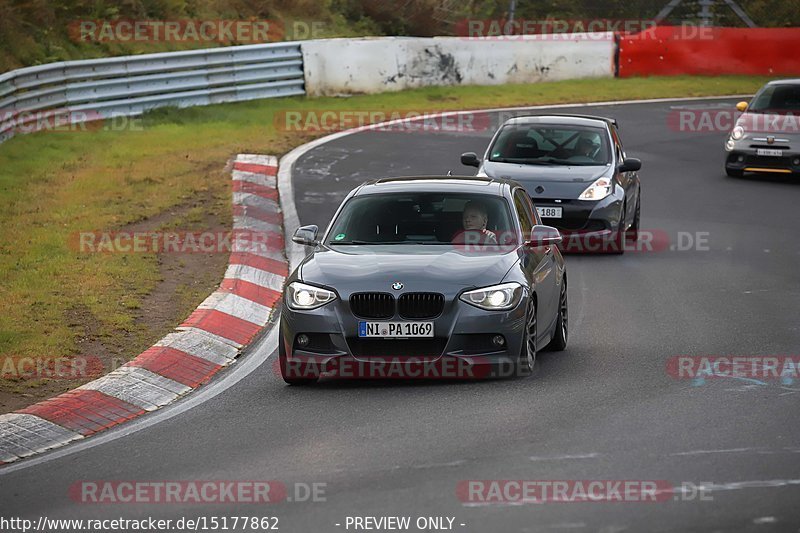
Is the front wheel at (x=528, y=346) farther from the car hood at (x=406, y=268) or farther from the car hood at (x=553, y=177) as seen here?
the car hood at (x=553, y=177)

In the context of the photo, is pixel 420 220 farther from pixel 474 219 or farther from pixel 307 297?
pixel 307 297

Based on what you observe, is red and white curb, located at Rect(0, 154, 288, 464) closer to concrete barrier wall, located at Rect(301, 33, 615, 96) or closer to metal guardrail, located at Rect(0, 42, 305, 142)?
metal guardrail, located at Rect(0, 42, 305, 142)

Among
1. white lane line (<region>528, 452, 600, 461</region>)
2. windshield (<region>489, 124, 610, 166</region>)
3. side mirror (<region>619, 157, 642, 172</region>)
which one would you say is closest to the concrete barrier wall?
windshield (<region>489, 124, 610, 166</region>)

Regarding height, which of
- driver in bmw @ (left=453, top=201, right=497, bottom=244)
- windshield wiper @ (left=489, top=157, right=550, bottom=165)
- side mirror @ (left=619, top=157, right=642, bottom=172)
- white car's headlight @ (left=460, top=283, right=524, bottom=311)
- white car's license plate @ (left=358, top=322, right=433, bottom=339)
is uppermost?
driver in bmw @ (left=453, top=201, right=497, bottom=244)

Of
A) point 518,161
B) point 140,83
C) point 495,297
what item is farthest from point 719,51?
point 495,297

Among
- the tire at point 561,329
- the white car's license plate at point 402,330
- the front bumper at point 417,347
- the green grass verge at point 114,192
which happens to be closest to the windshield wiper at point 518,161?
the green grass verge at point 114,192

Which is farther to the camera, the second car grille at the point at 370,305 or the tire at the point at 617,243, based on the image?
the tire at the point at 617,243

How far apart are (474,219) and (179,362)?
8.19ft

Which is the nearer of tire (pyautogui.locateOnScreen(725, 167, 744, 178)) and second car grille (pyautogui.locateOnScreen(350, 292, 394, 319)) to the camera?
second car grille (pyautogui.locateOnScreen(350, 292, 394, 319))

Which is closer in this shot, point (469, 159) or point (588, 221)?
point (588, 221)

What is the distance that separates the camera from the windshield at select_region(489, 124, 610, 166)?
59.2ft

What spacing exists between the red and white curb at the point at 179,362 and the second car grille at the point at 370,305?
4.68 ft

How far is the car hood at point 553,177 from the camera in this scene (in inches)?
677

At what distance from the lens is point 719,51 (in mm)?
39469
